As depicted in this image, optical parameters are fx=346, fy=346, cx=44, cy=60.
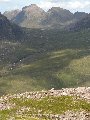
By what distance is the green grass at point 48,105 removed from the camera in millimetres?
46653

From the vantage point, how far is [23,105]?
50281mm

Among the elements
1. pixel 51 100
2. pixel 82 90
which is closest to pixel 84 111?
pixel 51 100

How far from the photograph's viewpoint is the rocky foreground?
149ft

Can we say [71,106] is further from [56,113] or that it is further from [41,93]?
[41,93]

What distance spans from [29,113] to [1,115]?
451cm

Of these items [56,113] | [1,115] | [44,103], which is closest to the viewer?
[1,115]

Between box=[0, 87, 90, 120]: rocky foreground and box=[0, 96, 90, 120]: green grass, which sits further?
box=[0, 96, 90, 120]: green grass

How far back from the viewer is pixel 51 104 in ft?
163

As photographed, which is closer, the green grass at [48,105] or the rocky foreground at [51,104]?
the rocky foreground at [51,104]

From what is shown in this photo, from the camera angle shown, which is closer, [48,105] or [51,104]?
[48,105]

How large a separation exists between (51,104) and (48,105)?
601 mm

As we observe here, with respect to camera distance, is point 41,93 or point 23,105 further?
point 41,93

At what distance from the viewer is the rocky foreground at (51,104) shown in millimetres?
45397

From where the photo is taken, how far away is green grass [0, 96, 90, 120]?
46.7m
